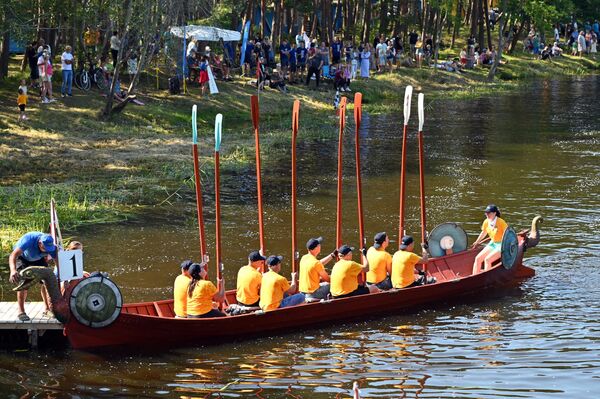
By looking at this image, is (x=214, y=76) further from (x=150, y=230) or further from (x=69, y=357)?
(x=69, y=357)

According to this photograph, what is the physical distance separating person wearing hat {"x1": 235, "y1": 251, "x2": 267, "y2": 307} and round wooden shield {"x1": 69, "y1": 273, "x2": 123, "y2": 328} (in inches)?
95.9

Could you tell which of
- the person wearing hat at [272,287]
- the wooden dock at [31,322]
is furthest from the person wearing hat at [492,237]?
the wooden dock at [31,322]

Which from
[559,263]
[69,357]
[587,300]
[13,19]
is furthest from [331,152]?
[69,357]

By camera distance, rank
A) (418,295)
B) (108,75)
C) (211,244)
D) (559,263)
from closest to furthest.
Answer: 1. (418,295)
2. (559,263)
3. (211,244)
4. (108,75)

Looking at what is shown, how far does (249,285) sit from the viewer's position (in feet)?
63.7

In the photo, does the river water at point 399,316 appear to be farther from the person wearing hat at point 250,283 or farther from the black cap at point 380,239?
the black cap at point 380,239

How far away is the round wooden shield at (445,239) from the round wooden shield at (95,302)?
8115 millimetres

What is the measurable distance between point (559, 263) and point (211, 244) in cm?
820

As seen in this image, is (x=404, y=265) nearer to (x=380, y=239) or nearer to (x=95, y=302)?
(x=380, y=239)

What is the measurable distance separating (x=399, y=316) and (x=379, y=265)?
1.04 metres

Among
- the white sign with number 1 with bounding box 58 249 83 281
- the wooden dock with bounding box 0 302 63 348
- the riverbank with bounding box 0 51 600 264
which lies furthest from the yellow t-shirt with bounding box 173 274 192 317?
the riverbank with bounding box 0 51 600 264

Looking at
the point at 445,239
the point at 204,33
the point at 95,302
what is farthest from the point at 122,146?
the point at 95,302

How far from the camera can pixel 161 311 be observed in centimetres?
1961

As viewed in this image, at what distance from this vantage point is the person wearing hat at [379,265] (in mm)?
20938
